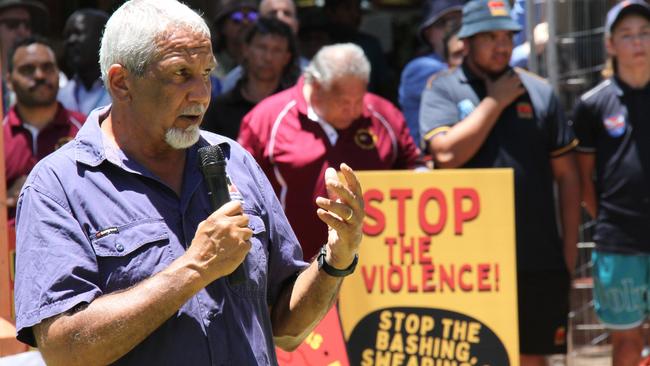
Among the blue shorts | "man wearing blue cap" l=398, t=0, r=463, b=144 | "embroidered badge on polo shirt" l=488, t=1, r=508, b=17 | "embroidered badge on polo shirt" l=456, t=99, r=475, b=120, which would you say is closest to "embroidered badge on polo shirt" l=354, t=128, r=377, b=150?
"embroidered badge on polo shirt" l=456, t=99, r=475, b=120

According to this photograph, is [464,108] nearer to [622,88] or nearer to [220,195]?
[622,88]

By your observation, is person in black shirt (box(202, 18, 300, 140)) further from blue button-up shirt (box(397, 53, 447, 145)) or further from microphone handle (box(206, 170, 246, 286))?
microphone handle (box(206, 170, 246, 286))

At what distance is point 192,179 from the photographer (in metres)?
3.07

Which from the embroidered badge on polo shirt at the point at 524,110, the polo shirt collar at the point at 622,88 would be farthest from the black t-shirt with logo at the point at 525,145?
the polo shirt collar at the point at 622,88

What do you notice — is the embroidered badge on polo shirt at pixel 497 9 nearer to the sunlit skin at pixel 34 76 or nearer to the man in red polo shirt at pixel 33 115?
the man in red polo shirt at pixel 33 115

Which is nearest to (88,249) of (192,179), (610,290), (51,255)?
(51,255)

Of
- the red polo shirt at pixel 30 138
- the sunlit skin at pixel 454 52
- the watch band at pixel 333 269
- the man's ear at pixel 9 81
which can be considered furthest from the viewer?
the sunlit skin at pixel 454 52

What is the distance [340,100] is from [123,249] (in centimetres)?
344

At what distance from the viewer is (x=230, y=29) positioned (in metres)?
8.66

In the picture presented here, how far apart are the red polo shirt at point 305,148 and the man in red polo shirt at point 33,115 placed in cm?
134

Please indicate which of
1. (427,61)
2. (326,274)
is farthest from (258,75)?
(326,274)

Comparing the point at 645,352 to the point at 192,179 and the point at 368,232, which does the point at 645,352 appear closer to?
the point at 368,232

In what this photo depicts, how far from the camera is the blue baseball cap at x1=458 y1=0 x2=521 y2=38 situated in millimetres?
6305

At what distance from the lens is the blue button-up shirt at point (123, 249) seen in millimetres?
2830
